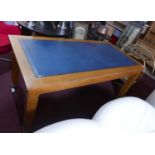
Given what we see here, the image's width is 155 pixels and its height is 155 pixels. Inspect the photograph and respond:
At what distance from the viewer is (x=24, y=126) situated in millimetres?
1172

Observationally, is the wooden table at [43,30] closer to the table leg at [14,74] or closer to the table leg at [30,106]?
the table leg at [14,74]

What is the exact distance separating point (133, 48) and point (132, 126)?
144 centimetres

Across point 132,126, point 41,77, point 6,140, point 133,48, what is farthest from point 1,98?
point 133,48

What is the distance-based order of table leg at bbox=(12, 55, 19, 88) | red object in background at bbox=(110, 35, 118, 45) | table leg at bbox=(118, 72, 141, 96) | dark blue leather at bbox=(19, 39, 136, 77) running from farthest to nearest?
1. red object in background at bbox=(110, 35, 118, 45)
2. table leg at bbox=(118, 72, 141, 96)
3. table leg at bbox=(12, 55, 19, 88)
4. dark blue leather at bbox=(19, 39, 136, 77)

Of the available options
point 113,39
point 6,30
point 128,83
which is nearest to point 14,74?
point 6,30

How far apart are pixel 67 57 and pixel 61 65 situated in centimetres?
15

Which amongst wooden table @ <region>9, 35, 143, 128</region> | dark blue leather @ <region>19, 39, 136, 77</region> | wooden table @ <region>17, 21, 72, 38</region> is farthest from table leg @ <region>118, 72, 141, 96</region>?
wooden table @ <region>17, 21, 72, 38</region>

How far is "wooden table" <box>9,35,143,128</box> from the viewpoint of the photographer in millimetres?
952

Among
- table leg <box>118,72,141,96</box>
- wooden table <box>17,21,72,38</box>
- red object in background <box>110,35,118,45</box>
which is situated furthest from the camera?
red object in background <box>110,35,118,45</box>

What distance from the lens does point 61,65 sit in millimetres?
1131

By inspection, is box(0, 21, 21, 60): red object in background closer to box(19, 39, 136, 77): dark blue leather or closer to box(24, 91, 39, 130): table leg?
box(19, 39, 136, 77): dark blue leather

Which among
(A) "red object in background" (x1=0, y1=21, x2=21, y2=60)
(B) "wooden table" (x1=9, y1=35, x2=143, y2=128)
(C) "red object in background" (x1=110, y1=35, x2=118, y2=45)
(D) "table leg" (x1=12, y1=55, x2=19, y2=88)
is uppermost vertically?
(B) "wooden table" (x1=9, y1=35, x2=143, y2=128)

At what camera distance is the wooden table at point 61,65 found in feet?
3.12

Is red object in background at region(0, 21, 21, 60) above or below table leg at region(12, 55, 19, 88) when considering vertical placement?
above
